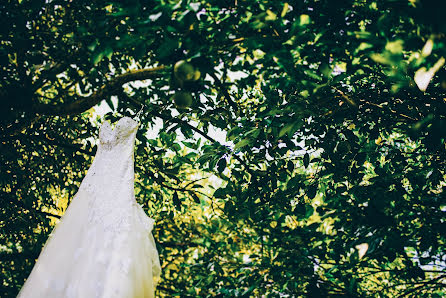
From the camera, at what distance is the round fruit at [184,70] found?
1163 mm

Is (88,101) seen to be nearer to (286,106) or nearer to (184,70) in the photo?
(184,70)

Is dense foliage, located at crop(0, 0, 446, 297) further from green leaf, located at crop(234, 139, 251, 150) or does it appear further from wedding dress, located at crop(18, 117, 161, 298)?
wedding dress, located at crop(18, 117, 161, 298)

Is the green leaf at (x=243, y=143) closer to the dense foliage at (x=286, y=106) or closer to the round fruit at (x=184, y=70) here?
the dense foliage at (x=286, y=106)

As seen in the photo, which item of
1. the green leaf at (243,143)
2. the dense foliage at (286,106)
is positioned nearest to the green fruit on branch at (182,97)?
the dense foliage at (286,106)

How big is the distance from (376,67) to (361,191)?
864 mm

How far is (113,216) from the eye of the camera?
1.76 m

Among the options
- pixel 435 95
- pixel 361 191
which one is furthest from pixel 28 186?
pixel 435 95

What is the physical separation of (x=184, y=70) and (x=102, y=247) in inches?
44.2

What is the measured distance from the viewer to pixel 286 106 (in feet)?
5.95

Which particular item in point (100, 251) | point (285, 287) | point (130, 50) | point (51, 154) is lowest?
point (285, 287)

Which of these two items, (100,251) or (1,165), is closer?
(100,251)

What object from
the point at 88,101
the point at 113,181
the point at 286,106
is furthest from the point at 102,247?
the point at 286,106

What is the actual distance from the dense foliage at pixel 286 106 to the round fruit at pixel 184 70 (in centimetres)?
6

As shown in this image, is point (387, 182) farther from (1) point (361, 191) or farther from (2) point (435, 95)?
(2) point (435, 95)
